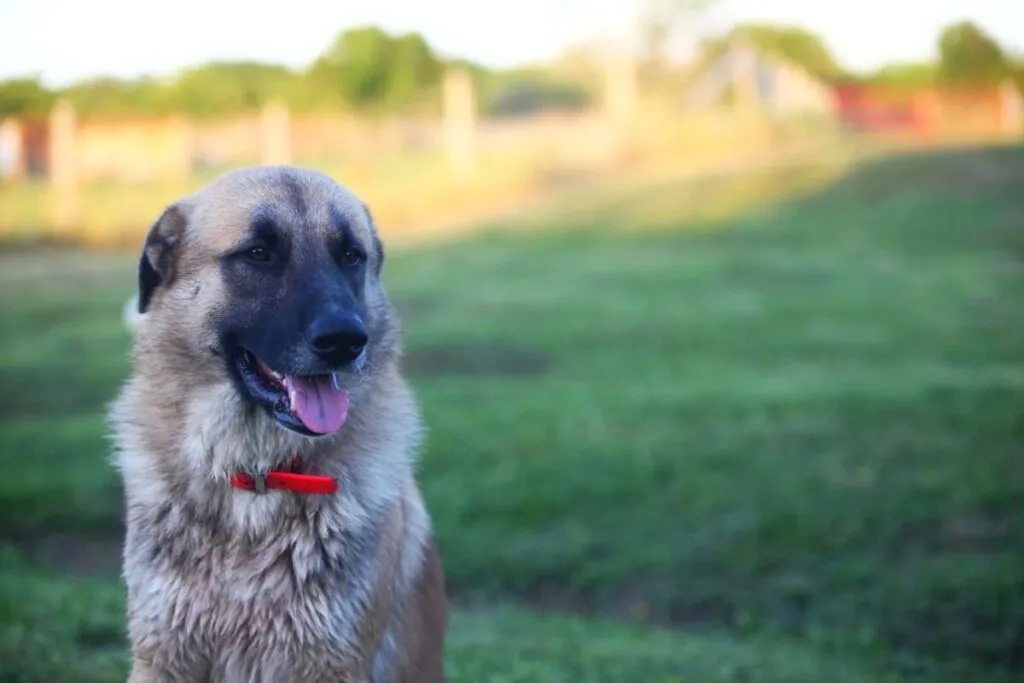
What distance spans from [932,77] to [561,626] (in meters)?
8.27

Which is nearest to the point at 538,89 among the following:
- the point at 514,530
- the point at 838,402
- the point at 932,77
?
the point at 932,77

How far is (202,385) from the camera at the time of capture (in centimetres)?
322

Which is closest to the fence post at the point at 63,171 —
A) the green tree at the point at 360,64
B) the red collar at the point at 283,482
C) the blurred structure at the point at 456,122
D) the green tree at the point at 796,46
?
the blurred structure at the point at 456,122

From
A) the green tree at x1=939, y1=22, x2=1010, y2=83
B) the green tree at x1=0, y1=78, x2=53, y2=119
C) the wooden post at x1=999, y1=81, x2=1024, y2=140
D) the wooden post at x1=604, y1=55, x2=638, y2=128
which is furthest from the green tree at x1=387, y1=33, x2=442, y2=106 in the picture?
the wooden post at x1=999, y1=81, x2=1024, y2=140

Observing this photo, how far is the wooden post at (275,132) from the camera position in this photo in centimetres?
1174

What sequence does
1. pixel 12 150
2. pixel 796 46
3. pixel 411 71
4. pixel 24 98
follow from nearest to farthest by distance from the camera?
1. pixel 24 98
2. pixel 12 150
3. pixel 796 46
4. pixel 411 71

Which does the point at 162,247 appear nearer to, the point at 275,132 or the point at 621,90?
the point at 275,132

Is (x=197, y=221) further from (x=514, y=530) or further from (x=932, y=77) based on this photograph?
(x=932, y=77)

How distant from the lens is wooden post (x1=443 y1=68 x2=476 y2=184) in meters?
12.5

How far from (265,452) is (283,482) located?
124mm

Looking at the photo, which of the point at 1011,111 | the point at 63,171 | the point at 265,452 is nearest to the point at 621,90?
the point at 1011,111

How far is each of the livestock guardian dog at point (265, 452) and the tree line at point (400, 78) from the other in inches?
293

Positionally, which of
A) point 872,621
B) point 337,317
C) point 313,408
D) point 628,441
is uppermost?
point 337,317

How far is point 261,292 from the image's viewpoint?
3.15m
